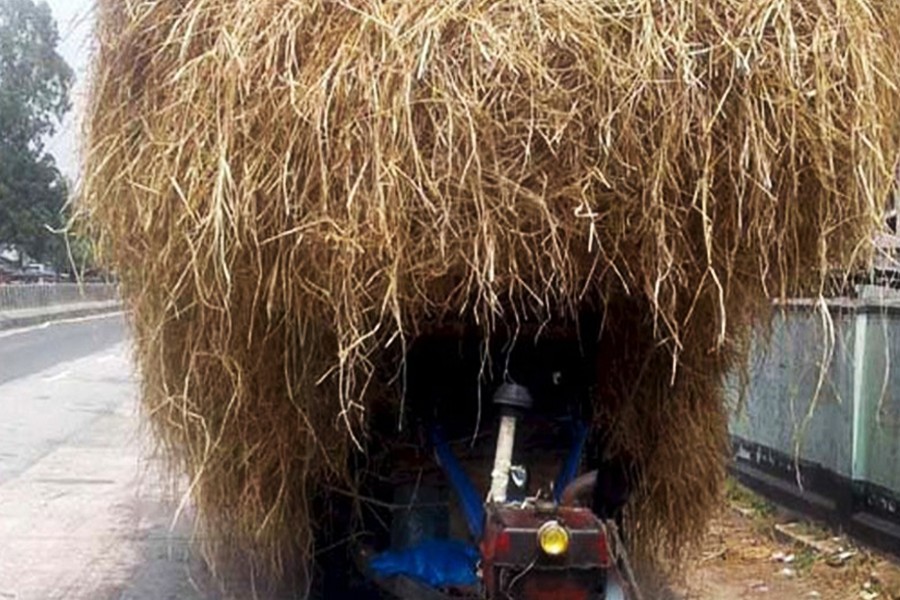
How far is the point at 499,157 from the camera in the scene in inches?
147

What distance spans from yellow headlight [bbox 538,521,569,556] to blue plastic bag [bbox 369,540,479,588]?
1.00 metres

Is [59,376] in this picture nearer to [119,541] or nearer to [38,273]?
[119,541]

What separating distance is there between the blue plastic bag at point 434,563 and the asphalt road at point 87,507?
0.94m

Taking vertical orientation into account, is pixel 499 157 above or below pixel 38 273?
below

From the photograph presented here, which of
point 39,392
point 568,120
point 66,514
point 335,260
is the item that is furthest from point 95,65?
point 39,392

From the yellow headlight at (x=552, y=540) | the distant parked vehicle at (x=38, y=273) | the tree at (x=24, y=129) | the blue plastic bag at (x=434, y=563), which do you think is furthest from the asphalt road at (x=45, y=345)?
the yellow headlight at (x=552, y=540)

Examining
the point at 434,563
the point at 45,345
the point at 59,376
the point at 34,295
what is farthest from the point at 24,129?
the point at 434,563

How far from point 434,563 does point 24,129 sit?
41.6m

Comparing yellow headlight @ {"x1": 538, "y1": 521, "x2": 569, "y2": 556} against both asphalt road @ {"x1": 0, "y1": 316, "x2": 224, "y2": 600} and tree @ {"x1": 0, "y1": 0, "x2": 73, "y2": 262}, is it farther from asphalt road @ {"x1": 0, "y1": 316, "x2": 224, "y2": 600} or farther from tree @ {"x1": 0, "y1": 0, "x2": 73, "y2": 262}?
tree @ {"x1": 0, "y1": 0, "x2": 73, "y2": 262}

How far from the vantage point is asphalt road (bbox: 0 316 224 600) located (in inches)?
261

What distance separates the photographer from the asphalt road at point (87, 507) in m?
6.63

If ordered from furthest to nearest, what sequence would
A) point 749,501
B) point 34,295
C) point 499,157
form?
point 34,295 → point 749,501 → point 499,157

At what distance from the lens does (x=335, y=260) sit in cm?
373

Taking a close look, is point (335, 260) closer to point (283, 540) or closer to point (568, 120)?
point (568, 120)
